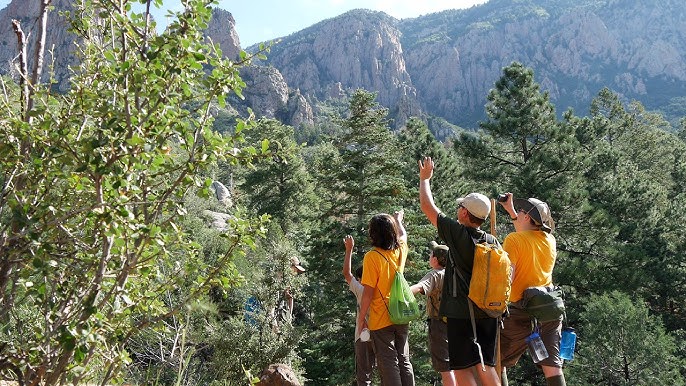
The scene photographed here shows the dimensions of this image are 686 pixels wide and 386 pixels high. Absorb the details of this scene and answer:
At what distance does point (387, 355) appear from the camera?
3727 millimetres

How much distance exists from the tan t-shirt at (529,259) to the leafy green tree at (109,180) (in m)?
2.16

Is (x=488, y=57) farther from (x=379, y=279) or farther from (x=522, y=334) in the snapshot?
(x=379, y=279)

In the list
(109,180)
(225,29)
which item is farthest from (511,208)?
(225,29)

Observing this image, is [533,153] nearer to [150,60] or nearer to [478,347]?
[478,347]

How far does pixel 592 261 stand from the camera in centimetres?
1537

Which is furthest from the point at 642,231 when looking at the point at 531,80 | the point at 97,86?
the point at 97,86

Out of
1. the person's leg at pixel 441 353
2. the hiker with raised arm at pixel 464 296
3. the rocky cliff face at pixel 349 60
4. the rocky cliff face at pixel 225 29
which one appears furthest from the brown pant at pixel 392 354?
the rocky cliff face at pixel 349 60

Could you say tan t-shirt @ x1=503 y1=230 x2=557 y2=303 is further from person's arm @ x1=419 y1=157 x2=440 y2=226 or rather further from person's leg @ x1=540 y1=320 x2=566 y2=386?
person's arm @ x1=419 y1=157 x2=440 y2=226

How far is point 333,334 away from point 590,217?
8.76 metres

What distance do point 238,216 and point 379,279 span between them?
1.68 m

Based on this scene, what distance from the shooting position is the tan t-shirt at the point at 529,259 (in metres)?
3.53

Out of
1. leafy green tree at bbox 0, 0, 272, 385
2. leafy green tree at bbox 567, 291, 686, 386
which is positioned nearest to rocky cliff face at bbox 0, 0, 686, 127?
leafy green tree at bbox 567, 291, 686, 386

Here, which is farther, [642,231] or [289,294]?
[642,231]

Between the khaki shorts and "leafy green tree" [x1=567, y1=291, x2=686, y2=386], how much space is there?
35.3ft
